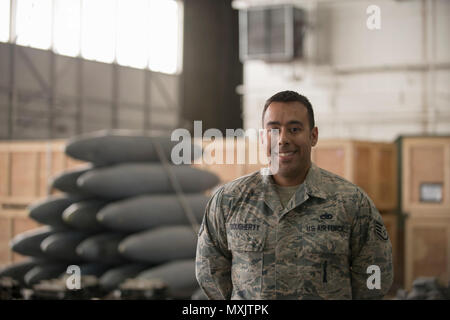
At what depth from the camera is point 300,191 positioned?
1.90m

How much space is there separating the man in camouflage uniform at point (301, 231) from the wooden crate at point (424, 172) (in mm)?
5191

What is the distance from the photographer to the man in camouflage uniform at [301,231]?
187 cm

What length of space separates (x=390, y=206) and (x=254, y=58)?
5.97 metres

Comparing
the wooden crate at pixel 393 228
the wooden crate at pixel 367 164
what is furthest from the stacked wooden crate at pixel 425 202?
the wooden crate at pixel 367 164

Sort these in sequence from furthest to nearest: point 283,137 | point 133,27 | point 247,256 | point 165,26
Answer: point 133,27 → point 165,26 → point 247,256 → point 283,137

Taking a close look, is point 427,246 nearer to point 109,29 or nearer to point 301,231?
point 301,231

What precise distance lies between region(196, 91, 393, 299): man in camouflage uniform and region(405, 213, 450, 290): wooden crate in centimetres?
493

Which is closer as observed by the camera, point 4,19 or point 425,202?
point 4,19

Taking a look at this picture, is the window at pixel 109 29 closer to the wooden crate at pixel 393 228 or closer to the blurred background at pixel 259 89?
the blurred background at pixel 259 89

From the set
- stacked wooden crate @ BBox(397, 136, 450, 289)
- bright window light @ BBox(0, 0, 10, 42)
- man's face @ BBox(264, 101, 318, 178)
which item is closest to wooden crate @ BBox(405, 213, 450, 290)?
stacked wooden crate @ BBox(397, 136, 450, 289)

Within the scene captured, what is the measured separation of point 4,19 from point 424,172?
5.09m

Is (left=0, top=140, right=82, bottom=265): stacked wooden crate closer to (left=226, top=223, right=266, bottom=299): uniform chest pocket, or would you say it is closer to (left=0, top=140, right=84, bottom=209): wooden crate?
(left=0, top=140, right=84, bottom=209): wooden crate

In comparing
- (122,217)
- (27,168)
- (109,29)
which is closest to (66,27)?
(109,29)

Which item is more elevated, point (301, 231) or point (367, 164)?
point (367, 164)
